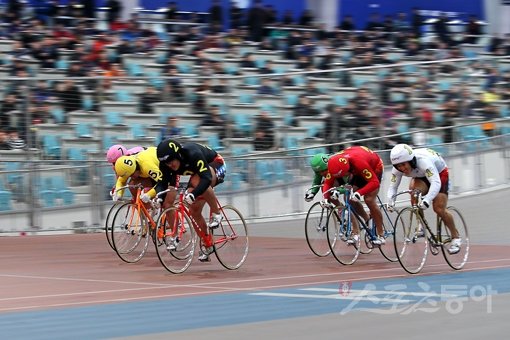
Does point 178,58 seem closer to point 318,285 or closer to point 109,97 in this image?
point 109,97

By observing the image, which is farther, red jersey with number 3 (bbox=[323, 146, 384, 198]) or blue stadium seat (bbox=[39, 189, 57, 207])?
blue stadium seat (bbox=[39, 189, 57, 207])

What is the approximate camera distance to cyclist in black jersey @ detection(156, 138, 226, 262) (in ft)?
36.4

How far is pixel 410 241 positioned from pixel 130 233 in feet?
11.9

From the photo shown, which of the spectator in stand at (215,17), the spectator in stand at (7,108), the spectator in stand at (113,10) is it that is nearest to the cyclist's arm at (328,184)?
the spectator in stand at (7,108)

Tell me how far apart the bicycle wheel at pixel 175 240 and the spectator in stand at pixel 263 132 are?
276 inches

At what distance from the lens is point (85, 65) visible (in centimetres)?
1880

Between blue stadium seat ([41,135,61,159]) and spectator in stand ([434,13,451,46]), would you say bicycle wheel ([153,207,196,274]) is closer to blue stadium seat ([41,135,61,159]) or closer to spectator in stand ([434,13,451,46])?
blue stadium seat ([41,135,61,159])

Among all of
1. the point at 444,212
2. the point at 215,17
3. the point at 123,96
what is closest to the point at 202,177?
the point at 444,212

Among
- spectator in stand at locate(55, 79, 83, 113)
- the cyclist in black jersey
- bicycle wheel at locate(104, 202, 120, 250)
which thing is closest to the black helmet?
the cyclist in black jersey

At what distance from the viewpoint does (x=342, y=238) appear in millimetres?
12859

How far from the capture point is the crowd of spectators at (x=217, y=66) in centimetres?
Result: 1730

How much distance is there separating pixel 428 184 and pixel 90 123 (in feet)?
22.9

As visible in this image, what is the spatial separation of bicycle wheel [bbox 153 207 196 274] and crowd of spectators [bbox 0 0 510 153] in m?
5.67

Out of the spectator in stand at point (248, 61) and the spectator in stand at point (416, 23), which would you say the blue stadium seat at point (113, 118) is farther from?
the spectator in stand at point (416, 23)
